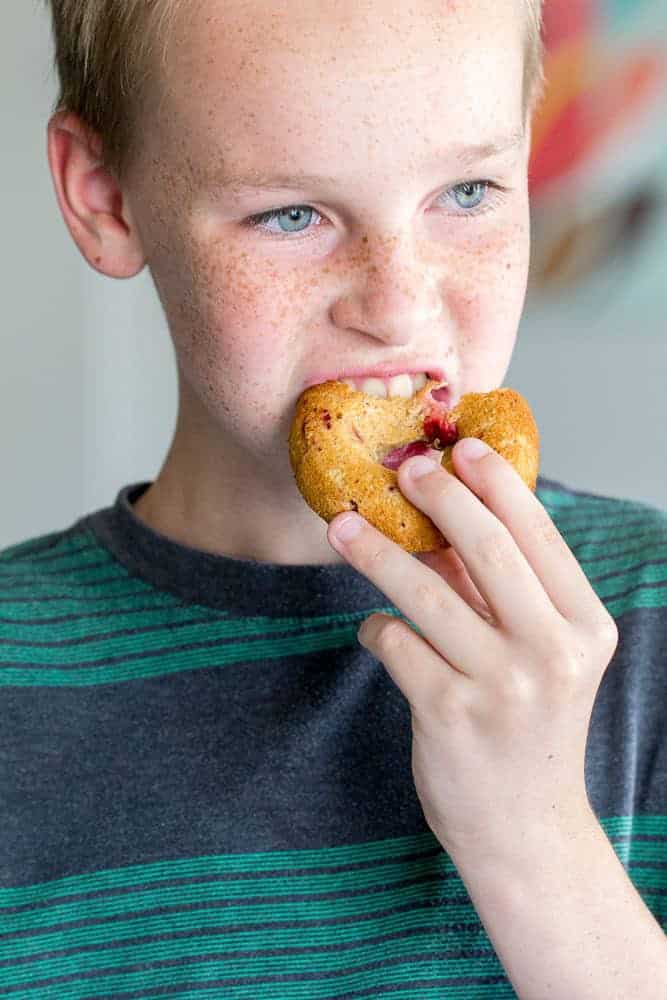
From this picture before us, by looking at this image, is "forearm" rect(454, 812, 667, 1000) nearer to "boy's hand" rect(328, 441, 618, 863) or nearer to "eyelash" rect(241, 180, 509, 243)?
"boy's hand" rect(328, 441, 618, 863)

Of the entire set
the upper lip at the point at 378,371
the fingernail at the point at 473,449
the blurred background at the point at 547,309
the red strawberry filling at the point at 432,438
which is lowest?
the blurred background at the point at 547,309

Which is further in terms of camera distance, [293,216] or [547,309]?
[547,309]

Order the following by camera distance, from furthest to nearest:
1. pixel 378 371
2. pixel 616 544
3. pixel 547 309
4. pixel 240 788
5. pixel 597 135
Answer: pixel 547 309 < pixel 597 135 < pixel 616 544 < pixel 240 788 < pixel 378 371

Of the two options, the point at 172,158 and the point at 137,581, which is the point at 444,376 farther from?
the point at 137,581

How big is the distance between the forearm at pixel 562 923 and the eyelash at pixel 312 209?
1.51ft

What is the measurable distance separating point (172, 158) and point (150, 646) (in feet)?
1.41

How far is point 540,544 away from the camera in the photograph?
0.90 m

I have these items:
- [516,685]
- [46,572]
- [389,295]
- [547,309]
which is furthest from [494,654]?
[547,309]

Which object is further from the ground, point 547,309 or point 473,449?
point 473,449

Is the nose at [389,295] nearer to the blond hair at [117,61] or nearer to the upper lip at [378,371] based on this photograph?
the upper lip at [378,371]

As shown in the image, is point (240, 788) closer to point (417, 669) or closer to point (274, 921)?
point (274, 921)

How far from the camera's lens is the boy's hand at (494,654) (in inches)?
34.7

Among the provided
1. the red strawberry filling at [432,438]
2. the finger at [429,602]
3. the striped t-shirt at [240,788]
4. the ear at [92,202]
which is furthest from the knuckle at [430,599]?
the ear at [92,202]

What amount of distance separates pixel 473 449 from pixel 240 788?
0.37m
